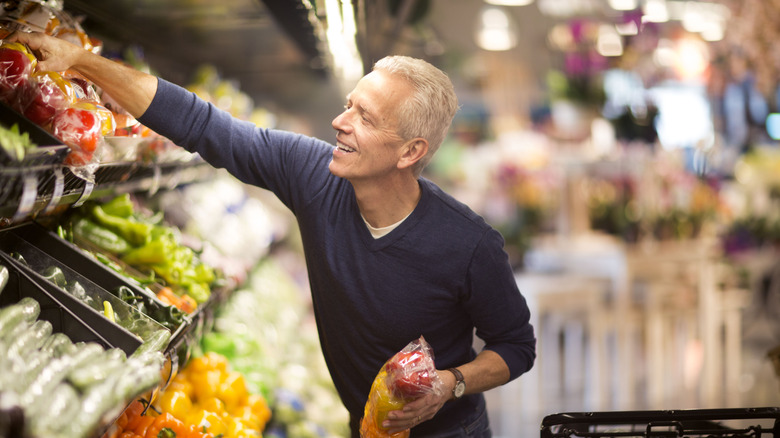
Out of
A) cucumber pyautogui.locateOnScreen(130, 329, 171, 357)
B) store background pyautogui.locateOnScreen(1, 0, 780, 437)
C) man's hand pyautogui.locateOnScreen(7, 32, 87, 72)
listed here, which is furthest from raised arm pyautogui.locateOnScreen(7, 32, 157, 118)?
store background pyautogui.locateOnScreen(1, 0, 780, 437)

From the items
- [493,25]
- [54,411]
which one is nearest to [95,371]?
[54,411]

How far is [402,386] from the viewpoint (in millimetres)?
1795

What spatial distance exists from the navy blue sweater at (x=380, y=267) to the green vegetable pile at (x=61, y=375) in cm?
62

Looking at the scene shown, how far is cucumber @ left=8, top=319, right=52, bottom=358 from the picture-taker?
4.38 feet

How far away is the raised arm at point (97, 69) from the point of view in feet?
5.18

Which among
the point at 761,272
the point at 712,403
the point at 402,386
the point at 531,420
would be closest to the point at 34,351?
the point at 402,386

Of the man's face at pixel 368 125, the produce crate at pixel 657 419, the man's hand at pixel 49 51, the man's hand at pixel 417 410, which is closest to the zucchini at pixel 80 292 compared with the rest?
the man's hand at pixel 49 51

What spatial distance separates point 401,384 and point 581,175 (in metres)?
4.64

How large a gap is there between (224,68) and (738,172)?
7.82 meters

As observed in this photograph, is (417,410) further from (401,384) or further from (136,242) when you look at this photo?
(136,242)

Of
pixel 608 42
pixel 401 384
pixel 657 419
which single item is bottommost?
pixel 657 419

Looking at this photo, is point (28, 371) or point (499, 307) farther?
point (499, 307)

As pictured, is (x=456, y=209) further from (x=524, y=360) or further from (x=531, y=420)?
(x=531, y=420)

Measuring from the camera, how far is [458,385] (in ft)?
6.28
